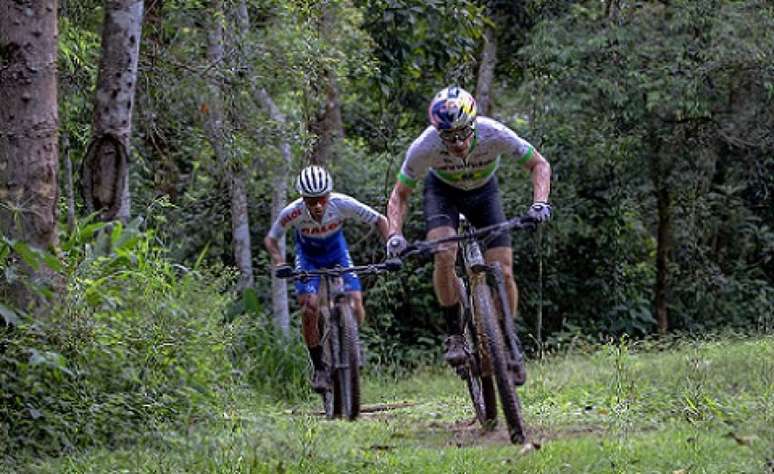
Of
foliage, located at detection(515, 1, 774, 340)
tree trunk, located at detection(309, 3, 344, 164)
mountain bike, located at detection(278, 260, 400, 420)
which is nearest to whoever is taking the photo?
mountain bike, located at detection(278, 260, 400, 420)

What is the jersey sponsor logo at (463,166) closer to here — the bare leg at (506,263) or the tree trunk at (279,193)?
the bare leg at (506,263)

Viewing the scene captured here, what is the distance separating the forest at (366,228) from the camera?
713cm

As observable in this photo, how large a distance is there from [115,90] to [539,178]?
3.56 meters

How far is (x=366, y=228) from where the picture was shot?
1878 cm

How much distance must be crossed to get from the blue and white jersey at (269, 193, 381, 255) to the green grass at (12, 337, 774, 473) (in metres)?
1.51

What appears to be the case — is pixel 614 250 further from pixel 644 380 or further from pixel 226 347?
pixel 226 347

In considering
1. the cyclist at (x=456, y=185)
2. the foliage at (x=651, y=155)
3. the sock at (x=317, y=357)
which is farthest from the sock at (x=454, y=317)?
the foliage at (x=651, y=155)

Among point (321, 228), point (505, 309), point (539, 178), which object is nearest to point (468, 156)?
point (539, 178)

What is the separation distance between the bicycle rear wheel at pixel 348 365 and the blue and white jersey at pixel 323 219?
2.79 feet

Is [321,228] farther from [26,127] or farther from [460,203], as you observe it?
[26,127]

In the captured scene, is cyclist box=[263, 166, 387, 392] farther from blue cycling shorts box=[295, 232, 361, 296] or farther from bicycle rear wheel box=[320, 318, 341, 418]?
bicycle rear wheel box=[320, 318, 341, 418]

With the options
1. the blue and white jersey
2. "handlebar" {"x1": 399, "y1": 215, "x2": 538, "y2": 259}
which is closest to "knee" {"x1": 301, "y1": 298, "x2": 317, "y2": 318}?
the blue and white jersey

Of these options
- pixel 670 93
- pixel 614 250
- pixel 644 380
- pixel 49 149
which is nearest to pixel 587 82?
pixel 670 93

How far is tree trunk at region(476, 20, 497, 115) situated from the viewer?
18.6 m
